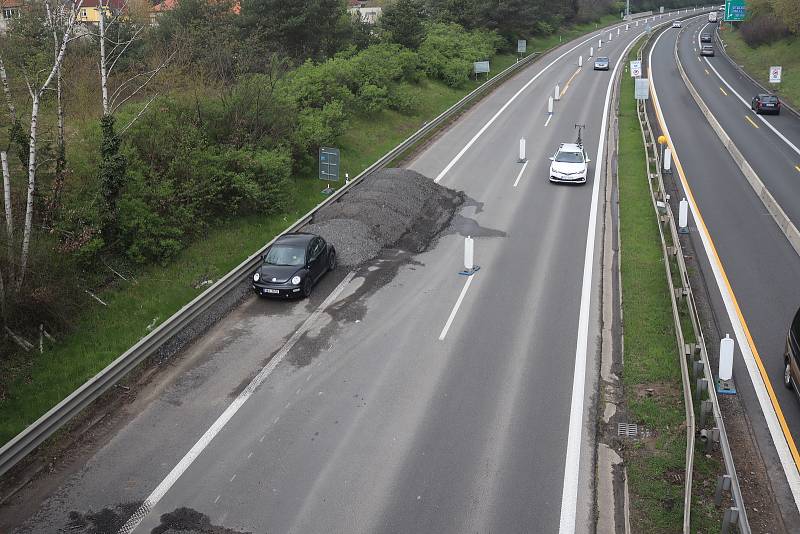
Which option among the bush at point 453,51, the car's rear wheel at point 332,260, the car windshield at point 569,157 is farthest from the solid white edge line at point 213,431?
the bush at point 453,51

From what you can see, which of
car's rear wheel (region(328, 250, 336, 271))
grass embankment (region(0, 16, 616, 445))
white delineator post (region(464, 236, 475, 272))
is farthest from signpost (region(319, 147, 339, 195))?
white delineator post (region(464, 236, 475, 272))

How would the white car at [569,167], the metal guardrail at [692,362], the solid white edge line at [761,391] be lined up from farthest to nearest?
1. the white car at [569,167]
2. the solid white edge line at [761,391]
3. the metal guardrail at [692,362]

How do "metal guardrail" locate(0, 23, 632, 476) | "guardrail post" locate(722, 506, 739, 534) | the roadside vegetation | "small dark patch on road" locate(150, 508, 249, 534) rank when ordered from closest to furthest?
"guardrail post" locate(722, 506, 739, 534) → "small dark patch on road" locate(150, 508, 249, 534) → "metal guardrail" locate(0, 23, 632, 476) → the roadside vegetation

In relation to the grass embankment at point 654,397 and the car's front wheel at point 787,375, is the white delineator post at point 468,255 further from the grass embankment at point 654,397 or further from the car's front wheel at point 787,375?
the car's front wheel at point 787,375

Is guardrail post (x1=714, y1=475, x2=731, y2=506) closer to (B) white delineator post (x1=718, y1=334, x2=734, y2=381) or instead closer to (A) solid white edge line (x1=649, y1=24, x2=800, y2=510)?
Answer: (A) solid white edge line (x1=649, y1=24, x2=800, y2=510)

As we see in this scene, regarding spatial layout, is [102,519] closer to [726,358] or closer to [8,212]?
[8,212]

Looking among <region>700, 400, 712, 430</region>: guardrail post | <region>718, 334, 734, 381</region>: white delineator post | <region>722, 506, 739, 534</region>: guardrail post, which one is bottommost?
<region>722, 506, 739, 534</region>: guardrail post

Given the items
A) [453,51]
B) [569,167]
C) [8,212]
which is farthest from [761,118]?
[8,212]
